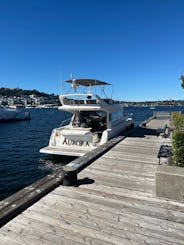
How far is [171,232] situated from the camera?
3.03 metres

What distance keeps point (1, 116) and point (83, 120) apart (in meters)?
34.7

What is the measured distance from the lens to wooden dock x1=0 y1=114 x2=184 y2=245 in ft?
9.52

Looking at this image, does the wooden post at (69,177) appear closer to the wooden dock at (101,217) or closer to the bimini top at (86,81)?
the wooden dock at (101,217)

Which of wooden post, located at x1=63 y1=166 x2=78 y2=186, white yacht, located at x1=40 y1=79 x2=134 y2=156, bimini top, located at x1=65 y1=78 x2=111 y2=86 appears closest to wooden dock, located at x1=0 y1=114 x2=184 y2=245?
wooden post, located at x1=63 y1=166 x2=78 y2=186

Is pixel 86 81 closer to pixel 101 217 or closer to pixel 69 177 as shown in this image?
pixel 69 177

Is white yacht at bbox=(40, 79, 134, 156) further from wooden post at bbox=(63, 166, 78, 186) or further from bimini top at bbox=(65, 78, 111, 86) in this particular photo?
wooden post at bbox=(63, 166, 78, 186)

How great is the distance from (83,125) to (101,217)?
8349 mm

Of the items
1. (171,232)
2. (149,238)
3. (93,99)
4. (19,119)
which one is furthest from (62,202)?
(19,119)

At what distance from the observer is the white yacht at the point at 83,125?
32.6ft

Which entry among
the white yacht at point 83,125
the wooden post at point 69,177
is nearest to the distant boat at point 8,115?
the white yacht at point 83,125

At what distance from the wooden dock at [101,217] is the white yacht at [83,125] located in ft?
15.5

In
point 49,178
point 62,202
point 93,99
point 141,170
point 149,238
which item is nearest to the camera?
point 149,238

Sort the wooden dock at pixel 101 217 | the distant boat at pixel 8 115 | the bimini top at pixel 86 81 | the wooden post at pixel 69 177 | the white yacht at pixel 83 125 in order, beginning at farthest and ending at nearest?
the distant boat at pixel 8 115
the bimini top at pixel 86 81
the white yacht at pixel 83 125
the wooden post at pixel 69 177
the wooden dock at pixel 101 217

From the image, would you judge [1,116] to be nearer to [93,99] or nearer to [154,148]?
[93,99]
